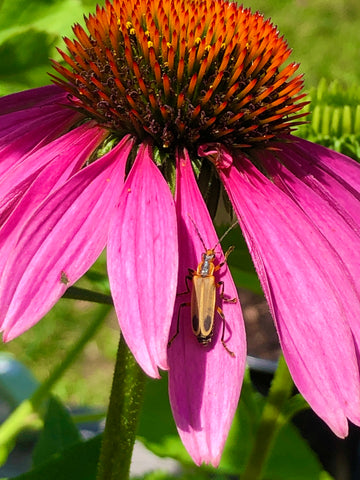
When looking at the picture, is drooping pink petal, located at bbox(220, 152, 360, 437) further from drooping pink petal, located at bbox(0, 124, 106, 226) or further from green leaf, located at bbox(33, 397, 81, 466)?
green leaf, located at bbox(33, 397, 81, 466)

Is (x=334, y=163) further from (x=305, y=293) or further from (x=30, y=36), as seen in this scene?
(x=30, y=36)

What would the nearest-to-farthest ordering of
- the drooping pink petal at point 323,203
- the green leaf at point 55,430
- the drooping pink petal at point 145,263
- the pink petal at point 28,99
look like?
the drooping pink petal at point 145,263 → the drooping pink petal at point 323,203 → the pink petal at point 28,99 → the green leaf at point 55,430

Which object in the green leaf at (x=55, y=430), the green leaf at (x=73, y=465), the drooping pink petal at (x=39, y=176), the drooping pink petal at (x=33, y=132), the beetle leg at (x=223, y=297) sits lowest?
the green leaf at (x=73, y=465)

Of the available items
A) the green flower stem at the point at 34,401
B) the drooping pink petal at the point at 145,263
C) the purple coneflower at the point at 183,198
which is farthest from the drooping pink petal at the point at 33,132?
the green flower stem at the point at 34,401

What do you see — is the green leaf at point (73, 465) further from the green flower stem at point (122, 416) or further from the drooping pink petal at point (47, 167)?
the drooping pink petal at point (47, 167)

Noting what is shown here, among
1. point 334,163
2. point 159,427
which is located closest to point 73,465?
point 159,427

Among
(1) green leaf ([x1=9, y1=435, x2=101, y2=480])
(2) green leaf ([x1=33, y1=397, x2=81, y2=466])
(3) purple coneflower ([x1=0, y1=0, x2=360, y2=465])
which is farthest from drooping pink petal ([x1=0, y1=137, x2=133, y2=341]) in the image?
(2) green leaf ([x1=33, y1=397, x2=81, y2=466])

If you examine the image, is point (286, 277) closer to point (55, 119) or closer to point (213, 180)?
point (213, 180)
